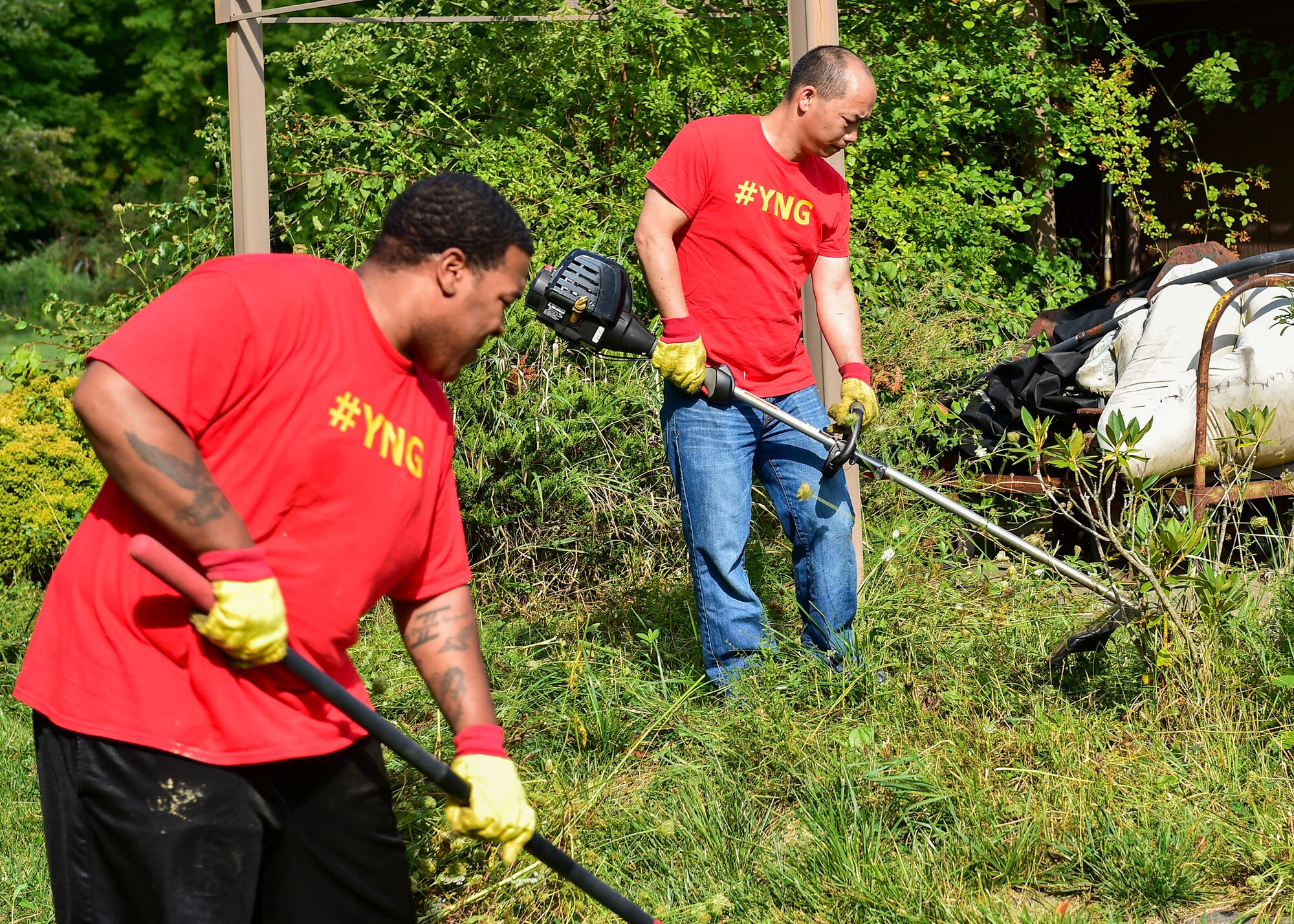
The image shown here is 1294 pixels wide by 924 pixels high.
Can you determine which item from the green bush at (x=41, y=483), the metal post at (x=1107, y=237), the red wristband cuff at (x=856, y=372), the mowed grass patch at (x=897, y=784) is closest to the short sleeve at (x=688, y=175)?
the red wristband cuff at (x=856, y=372)

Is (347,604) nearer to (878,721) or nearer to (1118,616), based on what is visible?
(878,721)

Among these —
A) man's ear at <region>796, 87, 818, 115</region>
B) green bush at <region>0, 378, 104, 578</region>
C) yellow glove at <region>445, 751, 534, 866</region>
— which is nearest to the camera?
yellow glove at <region>445, 751, 534, 866</region>

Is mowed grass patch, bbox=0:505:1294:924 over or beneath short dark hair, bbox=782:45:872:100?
beneath

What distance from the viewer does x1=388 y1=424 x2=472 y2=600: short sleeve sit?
229cm

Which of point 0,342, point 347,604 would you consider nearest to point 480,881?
point 347,604

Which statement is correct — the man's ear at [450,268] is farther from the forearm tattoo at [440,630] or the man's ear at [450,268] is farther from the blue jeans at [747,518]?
the blue jeans at [747,518]

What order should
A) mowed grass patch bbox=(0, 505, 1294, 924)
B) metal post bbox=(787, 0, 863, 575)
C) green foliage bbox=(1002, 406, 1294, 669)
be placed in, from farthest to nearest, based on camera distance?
metal post bbox=(787, 0, 863, 575) → green foliage bbox=(1002, 406, 1294, 669) → mowed grass patch bbox=(0, 505, 1294, 924)

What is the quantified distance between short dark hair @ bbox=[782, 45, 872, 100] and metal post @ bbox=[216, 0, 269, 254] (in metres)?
2.43

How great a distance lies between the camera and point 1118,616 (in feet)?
11.0

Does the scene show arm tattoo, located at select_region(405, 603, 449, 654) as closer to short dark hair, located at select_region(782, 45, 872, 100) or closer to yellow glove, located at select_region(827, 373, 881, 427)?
yellow glove, located at select_region(827, 373, 881, 427)

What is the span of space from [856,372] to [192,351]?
8.19 feet

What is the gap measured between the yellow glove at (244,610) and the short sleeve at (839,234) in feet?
8.20

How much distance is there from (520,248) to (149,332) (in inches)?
24.9

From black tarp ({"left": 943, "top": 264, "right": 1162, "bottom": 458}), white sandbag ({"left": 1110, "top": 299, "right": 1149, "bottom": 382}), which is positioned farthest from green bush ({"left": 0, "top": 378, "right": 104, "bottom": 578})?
white sandbag ({"left": 1110, "top": 299, "right": 1149, "bottom": 382})
